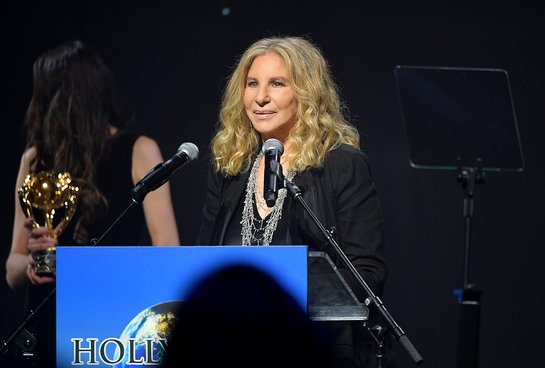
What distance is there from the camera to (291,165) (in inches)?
124

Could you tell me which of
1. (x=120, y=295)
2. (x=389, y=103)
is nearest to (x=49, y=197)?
(x=389, y=103)

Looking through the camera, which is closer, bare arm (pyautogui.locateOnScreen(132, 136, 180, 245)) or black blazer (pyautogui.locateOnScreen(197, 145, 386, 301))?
black blazer (pyautogui.locateOnScreen(197, 145, 386, 301))

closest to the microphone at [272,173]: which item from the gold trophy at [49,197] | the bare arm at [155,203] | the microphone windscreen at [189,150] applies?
the microphone windscreen at [189,150]

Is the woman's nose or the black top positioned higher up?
the woman's nose

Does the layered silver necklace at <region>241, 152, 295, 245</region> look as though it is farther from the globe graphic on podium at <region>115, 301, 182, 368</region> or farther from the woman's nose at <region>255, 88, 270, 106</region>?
the globe graphic on podium at <region>115, 301, 182, 368</region>

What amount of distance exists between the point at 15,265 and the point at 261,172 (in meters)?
1.64

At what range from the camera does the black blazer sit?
2.91 meters

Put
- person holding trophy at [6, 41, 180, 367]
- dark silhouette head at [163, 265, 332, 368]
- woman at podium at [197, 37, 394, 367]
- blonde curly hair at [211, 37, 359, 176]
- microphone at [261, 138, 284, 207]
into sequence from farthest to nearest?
person holding trophy at [6, 41, 180, 367], blonde curly hair at [211, 37, 359, 176], woman at podium at [197, 37, 394, 367], microphone at [261, 138, 284, 207], dark silhouette head at [163, 265, 332, 368]

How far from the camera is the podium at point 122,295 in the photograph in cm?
197

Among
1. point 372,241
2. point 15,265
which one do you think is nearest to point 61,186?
point 15,265

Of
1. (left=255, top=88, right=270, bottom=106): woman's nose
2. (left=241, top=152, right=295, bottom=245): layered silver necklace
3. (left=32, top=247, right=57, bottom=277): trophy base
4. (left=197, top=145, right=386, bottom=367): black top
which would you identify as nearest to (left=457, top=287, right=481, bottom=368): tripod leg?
(left=197, top=145, right=386, bottom=367): black top

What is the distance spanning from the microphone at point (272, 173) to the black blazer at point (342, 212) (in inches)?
16.6

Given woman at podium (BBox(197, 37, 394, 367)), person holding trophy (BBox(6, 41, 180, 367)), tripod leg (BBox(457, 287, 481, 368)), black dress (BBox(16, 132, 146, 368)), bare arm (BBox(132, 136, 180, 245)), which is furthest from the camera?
bare arm (BBox(132, 136, 180, 245))

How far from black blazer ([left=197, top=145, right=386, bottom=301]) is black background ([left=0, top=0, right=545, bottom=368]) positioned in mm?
1325
